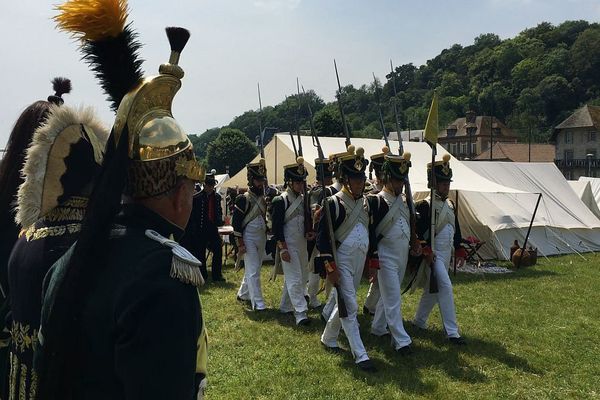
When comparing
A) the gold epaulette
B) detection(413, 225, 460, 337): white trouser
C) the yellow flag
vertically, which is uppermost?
the yellow flag

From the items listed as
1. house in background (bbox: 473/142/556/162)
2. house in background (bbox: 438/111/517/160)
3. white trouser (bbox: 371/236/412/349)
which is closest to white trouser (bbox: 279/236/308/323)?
white trouser (bbox: 371/236/412/349)

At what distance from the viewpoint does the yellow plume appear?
1.79 m

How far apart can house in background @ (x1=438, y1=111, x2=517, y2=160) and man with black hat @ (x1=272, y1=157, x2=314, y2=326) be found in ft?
279

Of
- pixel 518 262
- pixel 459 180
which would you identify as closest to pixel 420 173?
pixel 459 180

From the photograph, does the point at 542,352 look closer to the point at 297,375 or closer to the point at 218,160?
the point at 297,375

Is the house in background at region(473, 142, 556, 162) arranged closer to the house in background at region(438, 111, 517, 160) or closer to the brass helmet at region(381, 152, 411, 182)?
the house in background at region(438, 111, 517, 160)

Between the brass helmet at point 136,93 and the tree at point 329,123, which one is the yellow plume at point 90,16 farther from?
the tree at point 329,123

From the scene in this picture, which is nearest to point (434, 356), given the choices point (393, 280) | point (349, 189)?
point (393, 280)

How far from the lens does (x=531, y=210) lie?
14.9 metres

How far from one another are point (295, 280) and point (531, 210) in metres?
9.75

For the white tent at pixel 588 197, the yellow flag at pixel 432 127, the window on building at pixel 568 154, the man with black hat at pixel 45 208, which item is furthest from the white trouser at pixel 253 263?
the window on building at pixel 568 154

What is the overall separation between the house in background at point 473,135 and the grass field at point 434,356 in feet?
276

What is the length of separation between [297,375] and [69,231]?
12.8 feet

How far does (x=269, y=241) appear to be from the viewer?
29.2 feet
